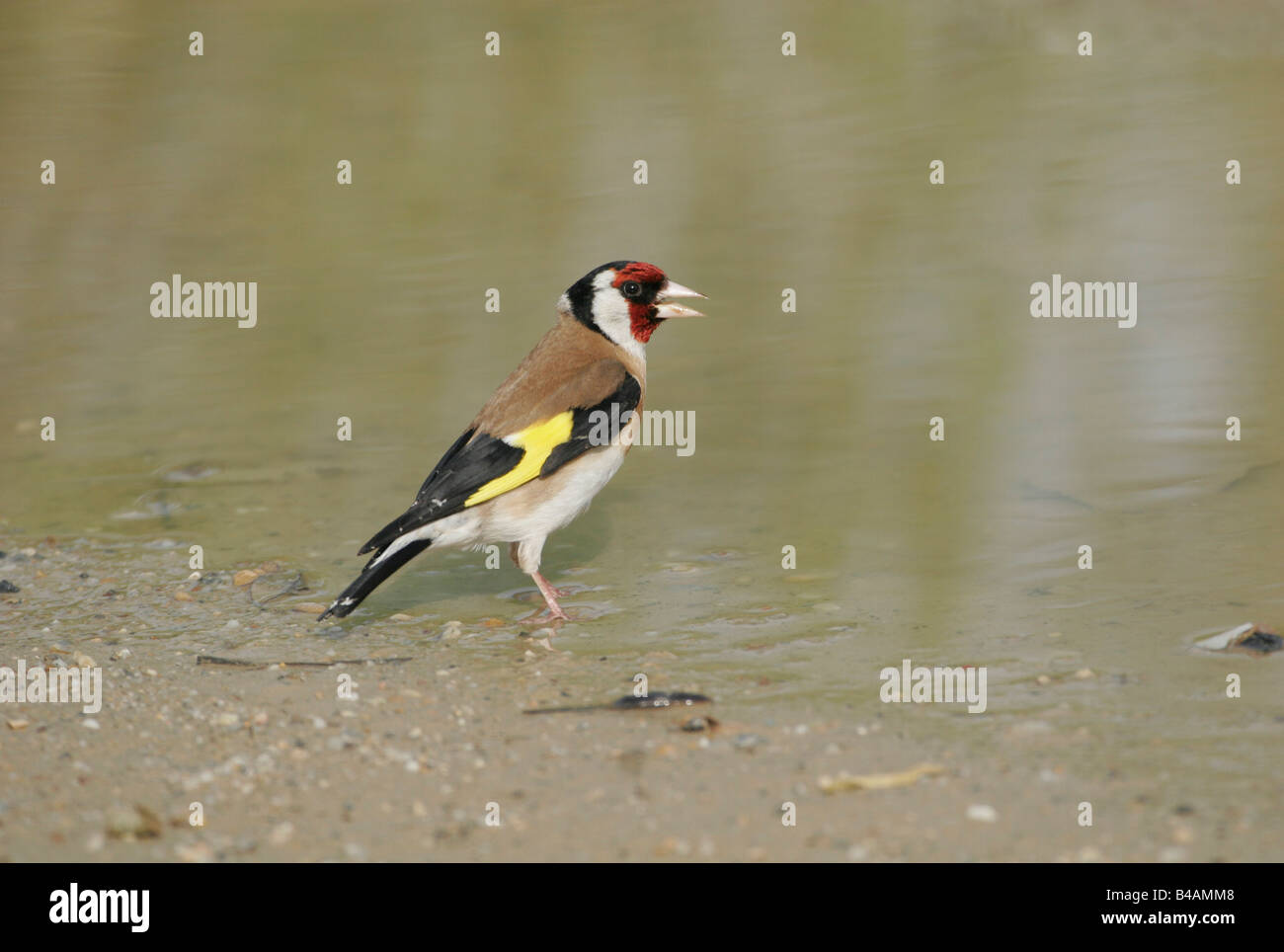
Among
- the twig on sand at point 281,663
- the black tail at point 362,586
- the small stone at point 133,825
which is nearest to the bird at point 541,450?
the black tail at point 362,586

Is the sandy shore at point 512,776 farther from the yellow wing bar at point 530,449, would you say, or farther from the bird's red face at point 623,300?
the bird's red face at point 623,300

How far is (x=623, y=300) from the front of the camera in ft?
19.7

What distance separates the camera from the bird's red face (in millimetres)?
6004

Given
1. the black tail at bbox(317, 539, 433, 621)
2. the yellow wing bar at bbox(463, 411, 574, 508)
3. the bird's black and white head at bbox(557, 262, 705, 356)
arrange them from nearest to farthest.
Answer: the black tail at bbox(317, 539, 433, 621) → the yellow wing bar at bbox(463, 411, 574, 508) → the bird's black and white head at bbox(557, 262, 705, 356)

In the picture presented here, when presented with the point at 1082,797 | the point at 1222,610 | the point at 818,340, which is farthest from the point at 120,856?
the point at 818,340

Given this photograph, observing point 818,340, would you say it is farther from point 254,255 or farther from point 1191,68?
point 1191,68

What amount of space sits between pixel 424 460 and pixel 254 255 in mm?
3880

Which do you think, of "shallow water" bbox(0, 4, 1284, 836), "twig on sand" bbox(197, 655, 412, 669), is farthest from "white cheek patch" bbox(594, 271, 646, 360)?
"twig on sand" bbox(197, 655, 412, 669)

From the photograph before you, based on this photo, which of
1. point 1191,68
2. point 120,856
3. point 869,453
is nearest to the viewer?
point 120,856

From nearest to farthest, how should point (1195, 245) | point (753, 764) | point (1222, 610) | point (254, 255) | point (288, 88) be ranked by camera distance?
point (753, 764) < point (1222, 610) < point (1195, 245) < point (254, 255) < point (288, 88)

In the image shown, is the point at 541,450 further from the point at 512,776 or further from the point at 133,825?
the point at 133,825

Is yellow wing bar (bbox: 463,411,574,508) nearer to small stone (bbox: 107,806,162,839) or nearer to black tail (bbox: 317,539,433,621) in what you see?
black tail (bbox: 317,539,433,621)

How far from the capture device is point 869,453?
271 inches

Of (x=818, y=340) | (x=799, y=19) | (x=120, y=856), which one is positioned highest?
(x=799, y=19)
